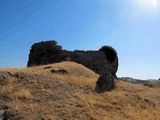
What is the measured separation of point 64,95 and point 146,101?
22.6ft

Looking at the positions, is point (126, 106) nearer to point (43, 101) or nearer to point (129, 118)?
point (129, 118)

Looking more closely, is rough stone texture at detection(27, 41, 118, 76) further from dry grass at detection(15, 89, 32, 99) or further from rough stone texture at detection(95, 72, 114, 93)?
dry grass at detection(15, 89, 32, 99)

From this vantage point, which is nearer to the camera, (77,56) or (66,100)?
(66,100)

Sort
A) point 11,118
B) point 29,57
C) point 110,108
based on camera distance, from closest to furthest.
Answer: point 11,118 < point 110,108 < point 29,57

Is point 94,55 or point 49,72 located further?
point 94,55

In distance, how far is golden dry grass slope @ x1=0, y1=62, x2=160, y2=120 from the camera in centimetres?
Result: 1884

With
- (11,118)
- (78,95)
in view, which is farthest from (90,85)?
(11,118)

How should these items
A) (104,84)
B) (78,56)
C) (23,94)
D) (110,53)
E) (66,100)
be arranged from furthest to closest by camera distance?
(110,53)
(78,56)
(104,84)
(66,100)
(23,94)

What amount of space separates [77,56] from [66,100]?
24.4 metres

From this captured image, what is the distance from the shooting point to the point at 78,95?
22.8m

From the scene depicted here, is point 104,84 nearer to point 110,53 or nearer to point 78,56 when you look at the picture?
point 78,56

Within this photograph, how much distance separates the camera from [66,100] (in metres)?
21.4

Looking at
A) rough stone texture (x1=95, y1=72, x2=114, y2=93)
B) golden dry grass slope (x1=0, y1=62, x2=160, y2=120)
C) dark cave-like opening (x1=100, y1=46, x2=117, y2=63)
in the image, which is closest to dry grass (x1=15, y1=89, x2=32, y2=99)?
golden dry grass slope (x1=0, y1=62, x2=160, y2=120)

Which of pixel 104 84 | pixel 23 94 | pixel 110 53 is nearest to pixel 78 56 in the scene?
pixel 110 53
